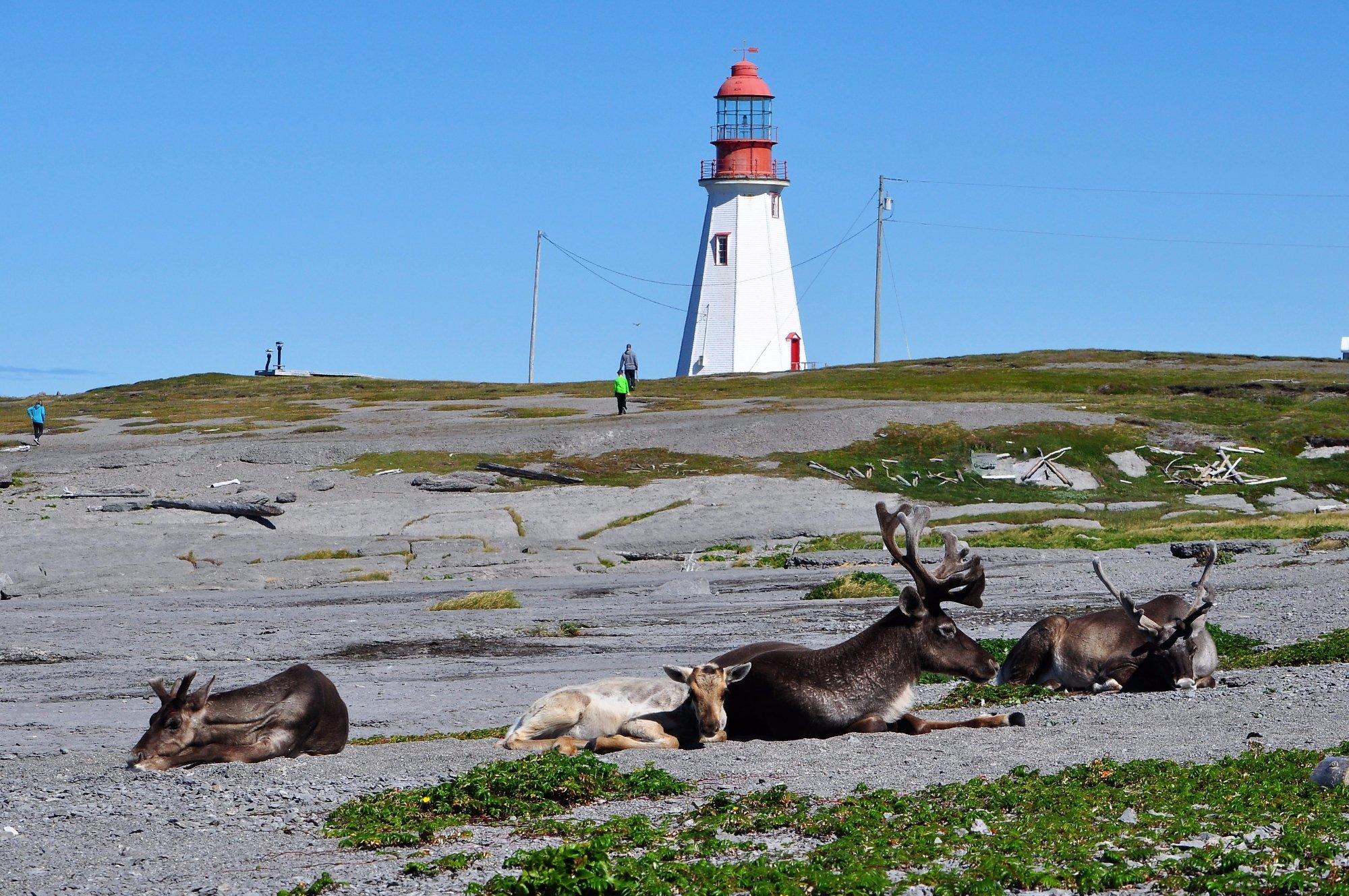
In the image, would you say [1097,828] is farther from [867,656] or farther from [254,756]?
[254,756]

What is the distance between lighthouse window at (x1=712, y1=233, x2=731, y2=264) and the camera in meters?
85.1

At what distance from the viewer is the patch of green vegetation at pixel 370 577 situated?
3128cm

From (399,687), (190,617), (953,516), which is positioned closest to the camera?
(399,687)

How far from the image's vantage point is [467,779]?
10484 millimetres

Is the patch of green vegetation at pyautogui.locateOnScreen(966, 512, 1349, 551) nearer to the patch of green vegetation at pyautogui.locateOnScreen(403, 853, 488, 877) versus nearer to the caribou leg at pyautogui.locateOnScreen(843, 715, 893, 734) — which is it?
the caribou leg at pyautogui.locateOnScreen(843, 715, 893, 734)

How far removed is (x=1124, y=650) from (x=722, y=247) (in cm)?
7110

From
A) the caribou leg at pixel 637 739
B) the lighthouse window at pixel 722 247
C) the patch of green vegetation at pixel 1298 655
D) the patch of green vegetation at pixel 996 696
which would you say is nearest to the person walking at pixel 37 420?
the lighthouse window at pixel 722 247

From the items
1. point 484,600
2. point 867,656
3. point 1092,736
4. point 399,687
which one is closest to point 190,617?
point 484,600

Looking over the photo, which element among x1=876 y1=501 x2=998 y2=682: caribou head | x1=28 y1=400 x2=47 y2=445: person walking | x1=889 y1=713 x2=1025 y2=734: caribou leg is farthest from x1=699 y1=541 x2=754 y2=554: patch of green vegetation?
x1=28 y1=400 x2=47 y2=445: person walking

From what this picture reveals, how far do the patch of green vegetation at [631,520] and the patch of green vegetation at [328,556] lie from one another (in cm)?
624

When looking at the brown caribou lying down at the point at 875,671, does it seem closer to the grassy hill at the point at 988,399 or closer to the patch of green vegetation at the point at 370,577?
the patch of green vegetation at the point at 370,577

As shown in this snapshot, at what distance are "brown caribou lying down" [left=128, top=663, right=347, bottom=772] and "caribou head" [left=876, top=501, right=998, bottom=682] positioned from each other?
496 centimetres

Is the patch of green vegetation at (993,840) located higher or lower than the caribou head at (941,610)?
lower

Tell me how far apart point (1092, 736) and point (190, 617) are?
680 inches
